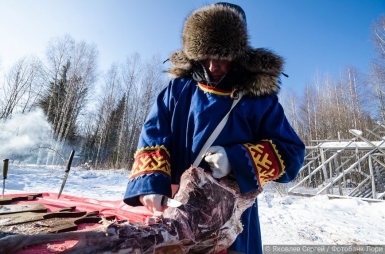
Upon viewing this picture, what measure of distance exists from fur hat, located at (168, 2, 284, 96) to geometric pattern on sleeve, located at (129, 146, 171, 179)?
0.54 m

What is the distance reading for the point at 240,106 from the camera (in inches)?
45.9

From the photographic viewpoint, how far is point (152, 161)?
1.07m

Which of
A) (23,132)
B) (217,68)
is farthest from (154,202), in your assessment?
(23,132)

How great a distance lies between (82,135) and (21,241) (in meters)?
31.5

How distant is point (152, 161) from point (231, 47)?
72 cm

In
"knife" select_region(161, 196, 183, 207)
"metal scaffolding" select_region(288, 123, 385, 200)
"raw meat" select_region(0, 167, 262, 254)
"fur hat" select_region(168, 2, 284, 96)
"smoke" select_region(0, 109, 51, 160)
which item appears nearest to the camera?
"raw meat" select_region(0, 167, 262, 254)

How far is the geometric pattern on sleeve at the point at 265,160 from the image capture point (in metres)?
1.01

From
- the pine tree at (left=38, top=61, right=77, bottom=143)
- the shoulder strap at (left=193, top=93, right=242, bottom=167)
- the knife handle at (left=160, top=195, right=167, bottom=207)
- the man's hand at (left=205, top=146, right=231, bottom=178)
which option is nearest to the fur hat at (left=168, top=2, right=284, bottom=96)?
the shoulder strap at (left=193, top=93, right=242, bottom=167)

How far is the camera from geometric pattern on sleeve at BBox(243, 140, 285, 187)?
1.01 meters

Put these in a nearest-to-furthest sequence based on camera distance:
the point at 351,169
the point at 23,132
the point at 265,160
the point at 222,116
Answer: the point at 265,160 < the point at 222,116 < the point at 351,169 < the point at 23,132

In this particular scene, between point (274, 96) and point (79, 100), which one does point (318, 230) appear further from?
point (79, 100)

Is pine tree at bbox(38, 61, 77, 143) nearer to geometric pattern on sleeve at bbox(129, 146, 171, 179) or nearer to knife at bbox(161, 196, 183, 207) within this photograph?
geometric pattern on sleeve at bbox(129, 146, 171, 179)

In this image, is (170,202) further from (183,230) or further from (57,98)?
(57,98)

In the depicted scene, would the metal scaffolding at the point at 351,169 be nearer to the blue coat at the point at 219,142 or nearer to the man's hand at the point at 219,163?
the blue coat at the point at 219,142
